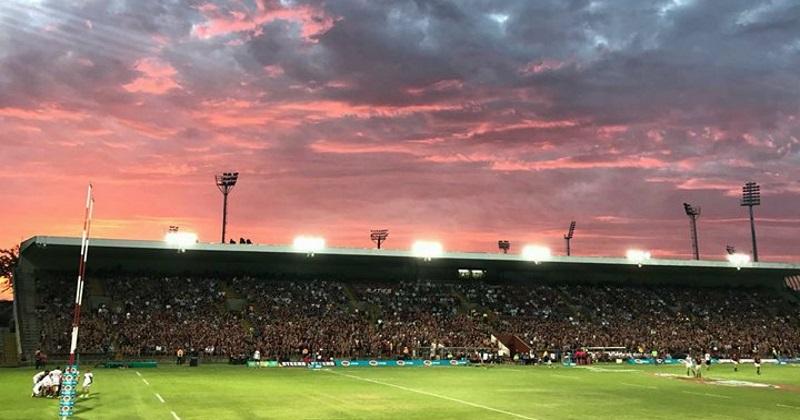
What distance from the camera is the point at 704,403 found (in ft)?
106

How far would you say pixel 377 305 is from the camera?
7731 centimetres

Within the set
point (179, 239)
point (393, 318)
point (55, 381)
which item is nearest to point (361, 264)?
point (393, 318)

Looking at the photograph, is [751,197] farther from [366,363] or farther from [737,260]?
[366,363]

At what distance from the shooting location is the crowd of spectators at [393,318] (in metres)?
62.2

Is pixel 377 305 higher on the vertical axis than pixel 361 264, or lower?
lower

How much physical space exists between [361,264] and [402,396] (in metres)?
49.9

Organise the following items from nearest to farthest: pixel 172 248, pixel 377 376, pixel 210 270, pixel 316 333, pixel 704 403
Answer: pixel 704 403
pixel 377 376
pixel 316 333
pixel 172 248
pixel 210 270

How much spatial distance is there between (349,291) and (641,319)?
34852mm

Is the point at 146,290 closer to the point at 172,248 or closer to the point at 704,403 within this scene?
the point at 172,248

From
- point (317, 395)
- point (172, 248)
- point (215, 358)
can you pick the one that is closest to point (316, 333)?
point (215, 358)

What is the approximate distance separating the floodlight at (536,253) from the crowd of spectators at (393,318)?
5.69 meters

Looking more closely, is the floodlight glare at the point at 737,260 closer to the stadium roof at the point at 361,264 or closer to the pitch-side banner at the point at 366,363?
the stadium roof at the point at 361,264

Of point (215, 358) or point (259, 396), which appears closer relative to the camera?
point (259, 396)

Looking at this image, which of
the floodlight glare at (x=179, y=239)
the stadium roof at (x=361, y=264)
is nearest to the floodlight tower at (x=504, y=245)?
the stadium roof at (x=361, y=264)
